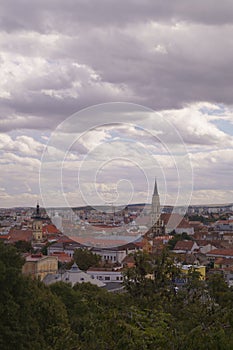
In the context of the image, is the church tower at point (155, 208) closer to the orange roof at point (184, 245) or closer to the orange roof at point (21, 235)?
the orange roof at point (184, 245)

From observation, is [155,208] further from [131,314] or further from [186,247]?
[131,314]

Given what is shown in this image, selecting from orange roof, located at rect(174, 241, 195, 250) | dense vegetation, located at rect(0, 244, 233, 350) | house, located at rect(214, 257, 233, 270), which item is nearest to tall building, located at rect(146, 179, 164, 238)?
orange roof, located at rect(174, 241, 195, 250)

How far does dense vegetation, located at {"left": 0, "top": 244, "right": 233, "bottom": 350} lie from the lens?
455 inches

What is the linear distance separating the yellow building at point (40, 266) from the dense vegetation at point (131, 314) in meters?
27.0

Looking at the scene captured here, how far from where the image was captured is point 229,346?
1011cm

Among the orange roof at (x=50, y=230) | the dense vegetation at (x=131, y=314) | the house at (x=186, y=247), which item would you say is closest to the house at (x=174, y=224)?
the orange roof at (x=50, y=230)

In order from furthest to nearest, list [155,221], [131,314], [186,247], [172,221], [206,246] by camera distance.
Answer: [172,221] → [155,221] → [206,246] → [186,247] → [131,314]

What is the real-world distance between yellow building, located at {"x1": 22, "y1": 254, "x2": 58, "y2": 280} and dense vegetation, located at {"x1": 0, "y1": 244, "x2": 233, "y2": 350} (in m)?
27.0

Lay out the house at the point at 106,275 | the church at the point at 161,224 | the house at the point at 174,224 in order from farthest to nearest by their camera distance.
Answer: the house at the point at 174,224
the church at the point at 161,224
the house at the point at 106,275

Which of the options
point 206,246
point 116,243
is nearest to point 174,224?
point 206,246

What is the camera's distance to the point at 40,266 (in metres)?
54.3

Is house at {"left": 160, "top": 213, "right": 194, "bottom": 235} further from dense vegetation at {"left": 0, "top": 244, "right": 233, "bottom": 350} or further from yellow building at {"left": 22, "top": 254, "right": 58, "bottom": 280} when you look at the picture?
dense vegetation at {"left": 0, "top": 244, "right": 233, "bottom": 350}

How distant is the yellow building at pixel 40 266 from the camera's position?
52.9m

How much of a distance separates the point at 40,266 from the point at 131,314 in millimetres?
42097
